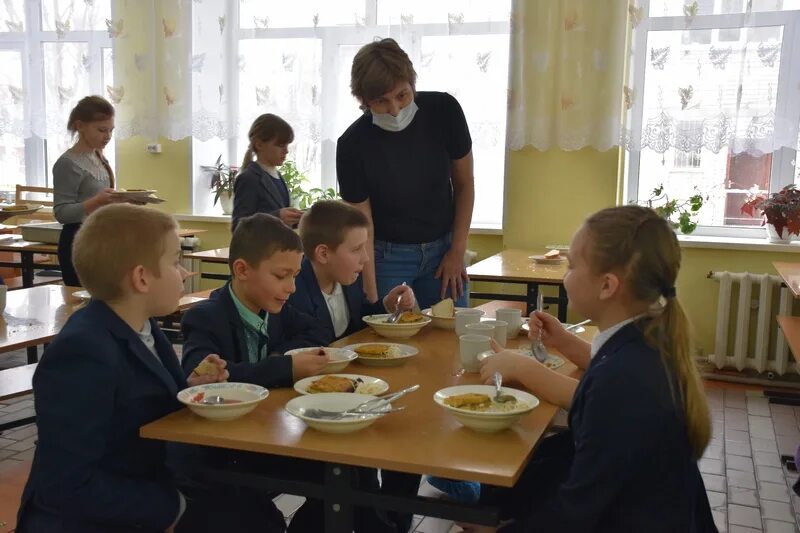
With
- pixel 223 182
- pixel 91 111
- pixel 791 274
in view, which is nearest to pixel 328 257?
pixel 91 111

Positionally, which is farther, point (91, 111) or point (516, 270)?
point (516, 270)

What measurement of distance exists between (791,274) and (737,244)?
2.88ft

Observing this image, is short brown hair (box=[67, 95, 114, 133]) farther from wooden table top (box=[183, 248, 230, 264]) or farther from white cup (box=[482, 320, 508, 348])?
white cup (box=[482, 320, 508, 348])

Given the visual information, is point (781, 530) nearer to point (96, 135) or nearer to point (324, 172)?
point (96, 135)

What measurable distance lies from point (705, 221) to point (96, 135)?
12.0 feet

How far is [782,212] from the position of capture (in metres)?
4.61

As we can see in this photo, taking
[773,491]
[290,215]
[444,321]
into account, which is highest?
[290,215]

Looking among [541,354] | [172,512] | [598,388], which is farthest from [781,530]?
[172,512]

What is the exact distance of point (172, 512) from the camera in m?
1.48

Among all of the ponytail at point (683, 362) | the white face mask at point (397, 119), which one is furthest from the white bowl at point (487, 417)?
the white face mask at point (397, 119)

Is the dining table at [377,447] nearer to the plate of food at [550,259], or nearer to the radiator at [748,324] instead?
the plate of food at [550,259]

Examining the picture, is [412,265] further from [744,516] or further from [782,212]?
[782,212]

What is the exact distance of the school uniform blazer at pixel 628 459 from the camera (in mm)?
1313

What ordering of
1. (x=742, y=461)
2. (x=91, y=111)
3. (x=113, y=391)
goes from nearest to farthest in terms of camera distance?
(x=113, y=391)
(x=742, y=461)
(x=91, y=111)
